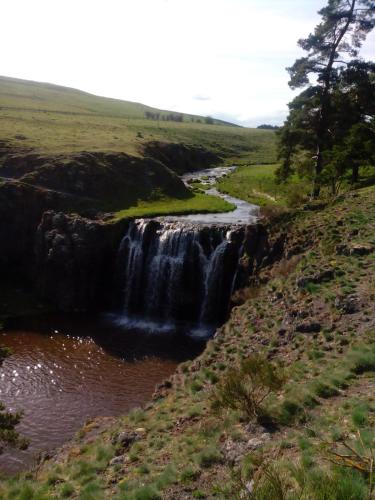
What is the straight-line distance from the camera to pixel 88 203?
4641 centimetres

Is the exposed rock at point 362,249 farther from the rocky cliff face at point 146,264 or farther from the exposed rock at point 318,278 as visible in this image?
the rocky cliff face at point 146,264

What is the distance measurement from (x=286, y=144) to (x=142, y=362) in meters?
23.2

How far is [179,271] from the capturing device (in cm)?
3697

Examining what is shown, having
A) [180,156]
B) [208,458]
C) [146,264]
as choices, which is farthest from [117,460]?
[180,156]

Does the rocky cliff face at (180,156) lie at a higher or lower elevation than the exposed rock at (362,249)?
higher

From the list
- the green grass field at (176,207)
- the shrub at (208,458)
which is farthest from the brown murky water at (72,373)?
the green grass field at (176,207)

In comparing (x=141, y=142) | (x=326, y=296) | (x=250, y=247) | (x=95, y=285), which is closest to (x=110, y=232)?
(x=95, y=285)

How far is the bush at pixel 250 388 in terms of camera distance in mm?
12594

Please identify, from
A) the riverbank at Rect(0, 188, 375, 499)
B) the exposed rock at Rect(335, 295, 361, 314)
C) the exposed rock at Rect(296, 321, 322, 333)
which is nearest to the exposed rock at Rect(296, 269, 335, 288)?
the riverbank at Rect(0, 188, 375, 499)

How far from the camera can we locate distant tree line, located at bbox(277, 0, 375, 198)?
32.9 meters

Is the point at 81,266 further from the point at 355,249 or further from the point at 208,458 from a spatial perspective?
the point at 208,458

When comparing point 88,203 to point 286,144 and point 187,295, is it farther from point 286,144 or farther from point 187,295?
point 286,144

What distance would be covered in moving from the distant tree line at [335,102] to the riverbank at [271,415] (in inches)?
454

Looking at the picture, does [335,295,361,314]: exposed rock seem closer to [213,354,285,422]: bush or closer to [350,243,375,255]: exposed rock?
[350,243,375,255]: exposed rock
